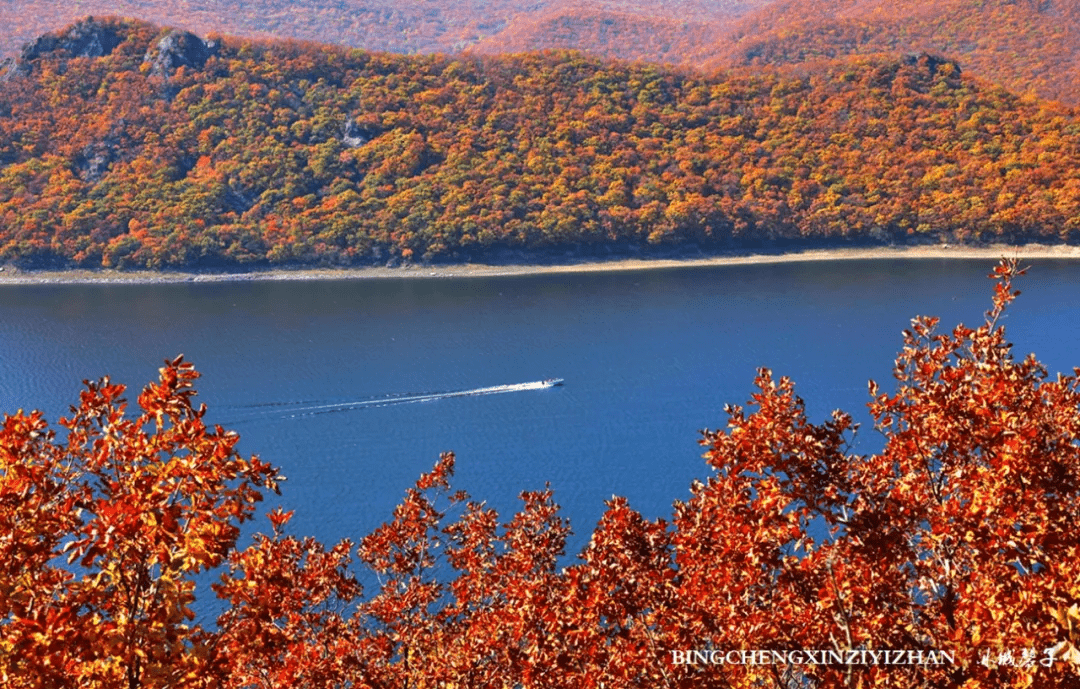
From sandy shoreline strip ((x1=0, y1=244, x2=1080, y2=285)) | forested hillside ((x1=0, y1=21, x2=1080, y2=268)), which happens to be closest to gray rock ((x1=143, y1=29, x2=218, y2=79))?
forested hillside ((x1=0, y1=21, x2=1080, y2=268))

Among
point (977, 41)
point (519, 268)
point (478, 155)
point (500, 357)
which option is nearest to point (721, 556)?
point (500, 357)

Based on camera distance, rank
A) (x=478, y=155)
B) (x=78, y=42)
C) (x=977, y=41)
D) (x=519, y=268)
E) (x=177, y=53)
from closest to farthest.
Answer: (x=519, y=268) → (x=478, y=155) → (x=177, y=53) → (x=78, y=42) → (x=977, y=41)

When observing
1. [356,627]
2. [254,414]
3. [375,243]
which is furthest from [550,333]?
[356,627]

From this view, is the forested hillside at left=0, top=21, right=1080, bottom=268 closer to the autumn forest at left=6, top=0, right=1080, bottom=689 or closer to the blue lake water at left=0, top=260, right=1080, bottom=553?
the autumn forest at left=6, top=0, right=1080, bottom=689

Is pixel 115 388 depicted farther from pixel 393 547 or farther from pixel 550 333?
pixel 550 333

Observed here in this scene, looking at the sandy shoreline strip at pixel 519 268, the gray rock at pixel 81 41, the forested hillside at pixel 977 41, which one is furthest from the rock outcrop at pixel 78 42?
the forested hillside at pixel 977 41

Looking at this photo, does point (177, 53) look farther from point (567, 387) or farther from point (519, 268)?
point (567, 387)
